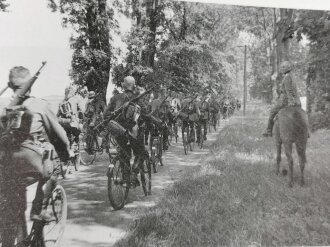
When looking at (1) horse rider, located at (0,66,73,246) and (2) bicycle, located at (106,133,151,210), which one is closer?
(1) horse rider, located at (0,66,73,246)

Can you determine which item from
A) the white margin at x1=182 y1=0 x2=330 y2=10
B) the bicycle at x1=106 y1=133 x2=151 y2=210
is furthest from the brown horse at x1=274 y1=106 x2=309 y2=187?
the bicycle at x1=106 y1=133 x2=151 y2=210

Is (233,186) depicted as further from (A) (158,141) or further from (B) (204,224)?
(A) (158,141)

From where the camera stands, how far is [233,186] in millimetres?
5500

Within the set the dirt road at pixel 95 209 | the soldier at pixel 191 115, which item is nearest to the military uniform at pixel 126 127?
the dirt road at pixel 95 209

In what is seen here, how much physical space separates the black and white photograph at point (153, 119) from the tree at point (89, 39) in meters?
0.01

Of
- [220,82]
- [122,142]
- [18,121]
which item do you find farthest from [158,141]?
[18,121]

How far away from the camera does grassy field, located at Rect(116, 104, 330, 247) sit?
14.6 feet

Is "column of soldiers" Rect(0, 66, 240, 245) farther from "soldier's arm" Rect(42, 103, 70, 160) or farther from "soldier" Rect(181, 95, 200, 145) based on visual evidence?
"soldier" Rect(181, 95, 200, 145)

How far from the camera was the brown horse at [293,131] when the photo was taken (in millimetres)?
5473

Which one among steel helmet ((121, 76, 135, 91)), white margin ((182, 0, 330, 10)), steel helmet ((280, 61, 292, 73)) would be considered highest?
white margin ((182, 0, 330, 10))

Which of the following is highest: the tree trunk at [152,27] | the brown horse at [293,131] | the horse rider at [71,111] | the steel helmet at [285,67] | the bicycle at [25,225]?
the tree trunk at [152,27]

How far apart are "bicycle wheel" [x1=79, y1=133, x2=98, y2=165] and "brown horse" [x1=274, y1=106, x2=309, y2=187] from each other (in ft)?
8.43

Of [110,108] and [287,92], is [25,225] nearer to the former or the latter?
[110,108]

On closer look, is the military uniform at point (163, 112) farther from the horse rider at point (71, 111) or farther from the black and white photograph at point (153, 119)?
the horse rider at point (71, 111)
